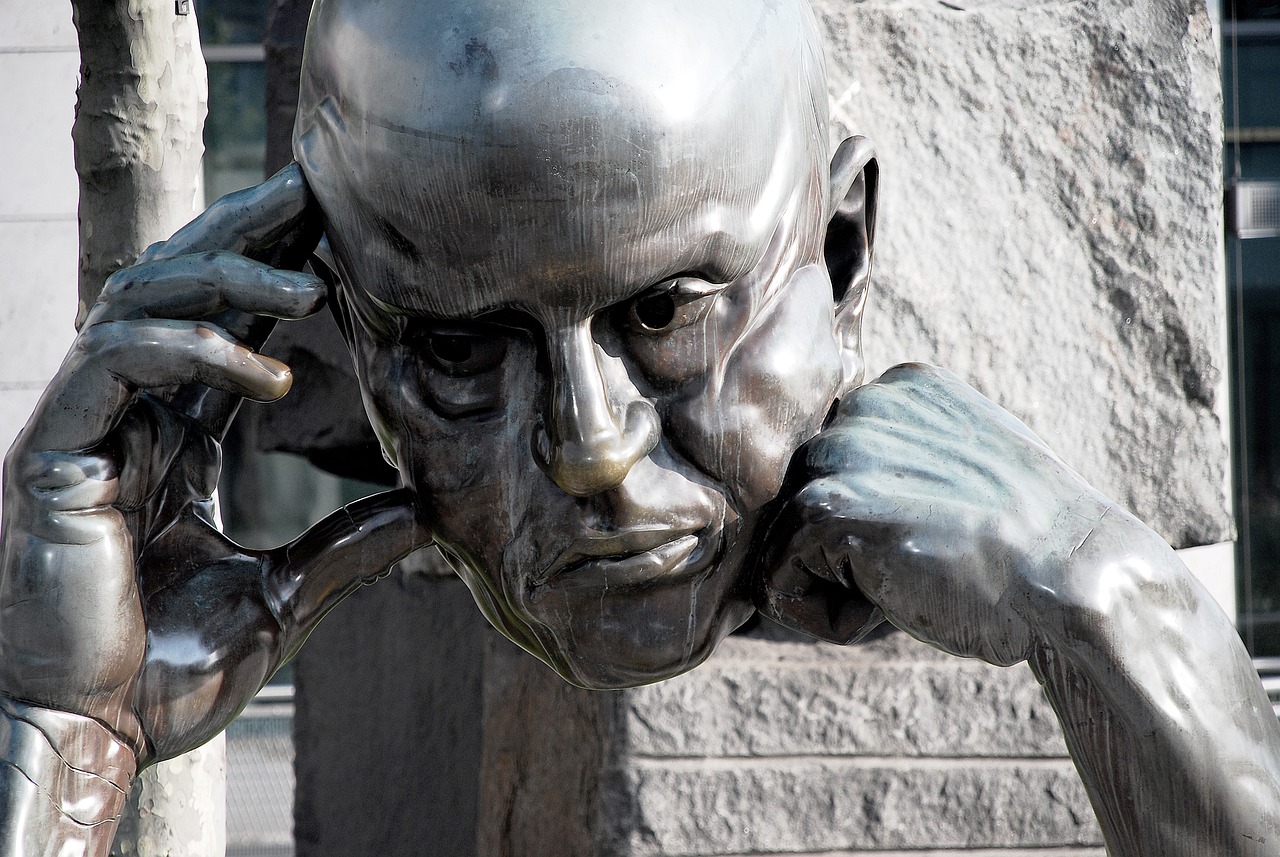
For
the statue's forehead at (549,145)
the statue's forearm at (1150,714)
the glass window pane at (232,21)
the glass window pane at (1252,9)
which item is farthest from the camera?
the glass window pane at (232,21)

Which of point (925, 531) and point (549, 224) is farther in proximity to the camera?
point (925, 531)

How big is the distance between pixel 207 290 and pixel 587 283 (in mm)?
298

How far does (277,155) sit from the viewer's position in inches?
76.5

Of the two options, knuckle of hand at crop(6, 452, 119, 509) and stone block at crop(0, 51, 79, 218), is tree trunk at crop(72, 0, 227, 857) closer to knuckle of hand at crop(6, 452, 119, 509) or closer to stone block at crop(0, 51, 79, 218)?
knuckle of hand at crop(6, 452, 119, 509)

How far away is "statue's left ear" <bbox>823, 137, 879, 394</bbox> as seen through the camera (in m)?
1.14

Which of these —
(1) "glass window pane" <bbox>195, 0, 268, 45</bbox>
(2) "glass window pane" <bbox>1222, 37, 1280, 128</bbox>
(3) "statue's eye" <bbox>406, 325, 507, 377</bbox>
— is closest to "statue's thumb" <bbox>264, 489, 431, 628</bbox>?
(3) "statue's eye" <bbox>406, 325, 507, 377</bbox>

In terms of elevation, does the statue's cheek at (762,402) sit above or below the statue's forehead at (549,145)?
below

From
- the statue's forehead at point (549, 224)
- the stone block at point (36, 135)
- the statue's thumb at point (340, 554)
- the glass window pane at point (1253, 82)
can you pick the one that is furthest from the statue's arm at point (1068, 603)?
the stone block at point (36, 135)

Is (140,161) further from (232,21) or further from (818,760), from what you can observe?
(232,21)

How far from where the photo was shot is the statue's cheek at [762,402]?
978 mm

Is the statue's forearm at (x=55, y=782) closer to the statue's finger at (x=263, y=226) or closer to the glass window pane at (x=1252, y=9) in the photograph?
the statue's finger at (x=263, y=226)

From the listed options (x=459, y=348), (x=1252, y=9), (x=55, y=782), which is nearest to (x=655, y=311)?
(x=459, y=348)

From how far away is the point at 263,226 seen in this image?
3.49ft

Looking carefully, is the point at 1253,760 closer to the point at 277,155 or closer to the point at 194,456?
the point at 194,456
